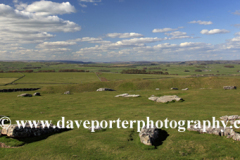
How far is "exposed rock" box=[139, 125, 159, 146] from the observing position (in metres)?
17.4

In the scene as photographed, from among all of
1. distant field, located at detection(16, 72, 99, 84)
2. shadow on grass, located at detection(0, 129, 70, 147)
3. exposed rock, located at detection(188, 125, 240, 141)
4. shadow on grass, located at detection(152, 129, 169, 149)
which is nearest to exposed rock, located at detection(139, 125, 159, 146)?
shadow on grass, located at detection(152, 129, 169, 149)

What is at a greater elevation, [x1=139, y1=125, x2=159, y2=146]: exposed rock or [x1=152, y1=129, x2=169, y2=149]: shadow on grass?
[x1=139, y1=125, x2=159, y2=146]: exposed rock

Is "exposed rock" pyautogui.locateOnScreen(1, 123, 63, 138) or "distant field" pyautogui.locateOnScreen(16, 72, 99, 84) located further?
"distant field" pyautogui.locateOnScreen(16, 72, 99, 84)

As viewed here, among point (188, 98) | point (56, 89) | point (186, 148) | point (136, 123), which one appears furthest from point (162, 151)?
point (56, 89)

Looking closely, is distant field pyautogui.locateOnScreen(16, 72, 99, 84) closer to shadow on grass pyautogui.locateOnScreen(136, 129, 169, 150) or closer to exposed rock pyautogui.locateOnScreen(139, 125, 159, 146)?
shadow on grass pyautogui.locateOnScreen(136, 129, 169, 150)

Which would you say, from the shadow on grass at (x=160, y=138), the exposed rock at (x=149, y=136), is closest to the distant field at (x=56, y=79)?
the shadow on grass at (x=160, y=138)

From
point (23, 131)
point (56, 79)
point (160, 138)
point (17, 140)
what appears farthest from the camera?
point (56, 79)

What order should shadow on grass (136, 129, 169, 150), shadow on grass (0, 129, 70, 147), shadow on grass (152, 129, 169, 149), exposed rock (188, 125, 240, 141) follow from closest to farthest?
shadow on grass (136, 129, 169, 150)
exposed rock (188, 125, 240, 141)
shadow on grass (152, 129, 169, 149)
shadow on grass (0, 129, 70, 147)

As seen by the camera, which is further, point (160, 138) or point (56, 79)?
point (56, 79)

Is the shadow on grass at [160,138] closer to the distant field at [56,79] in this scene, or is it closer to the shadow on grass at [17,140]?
the shadow on grass at [17,140]

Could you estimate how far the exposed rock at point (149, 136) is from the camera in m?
17.4

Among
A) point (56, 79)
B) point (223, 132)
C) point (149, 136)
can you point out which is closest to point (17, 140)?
point (149, 136)

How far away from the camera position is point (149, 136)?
1766 centimetres

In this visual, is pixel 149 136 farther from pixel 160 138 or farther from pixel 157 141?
pixel 160 138
